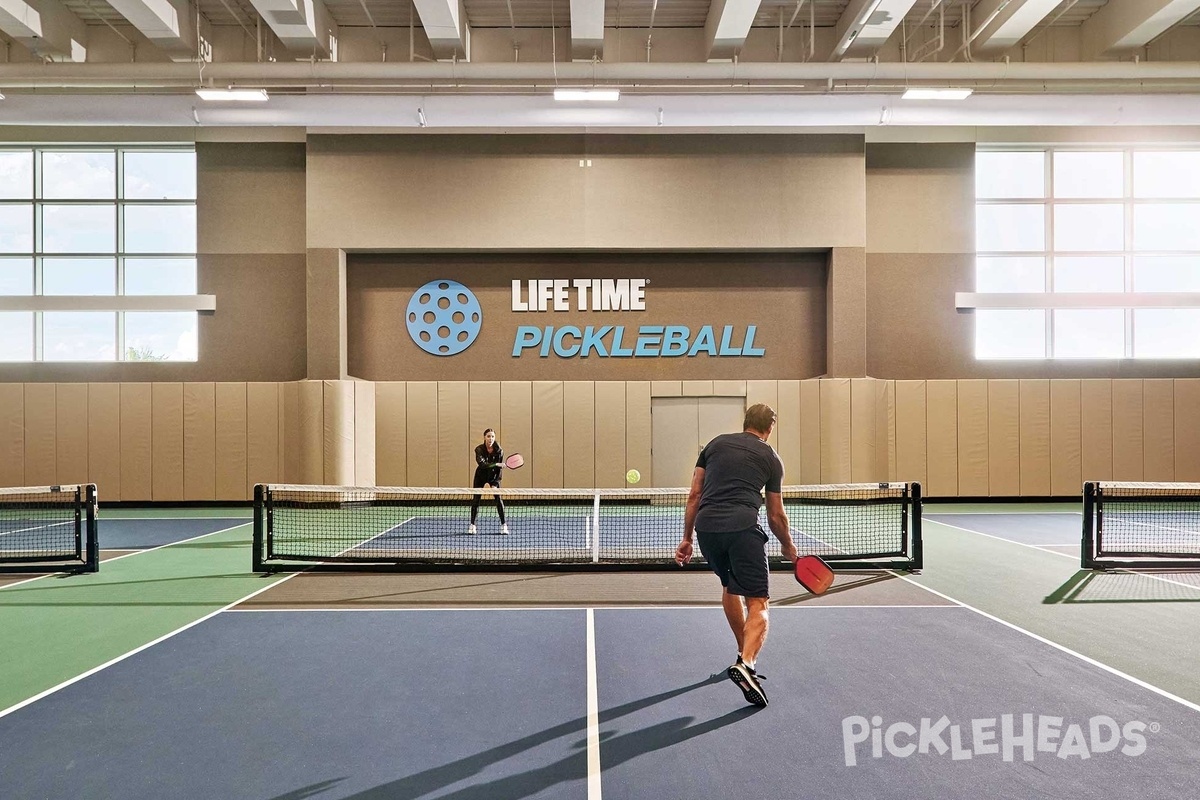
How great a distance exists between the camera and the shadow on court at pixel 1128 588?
703cm

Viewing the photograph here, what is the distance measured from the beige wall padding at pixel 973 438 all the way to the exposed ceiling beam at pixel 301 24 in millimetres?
15948

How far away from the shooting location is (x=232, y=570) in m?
8.61

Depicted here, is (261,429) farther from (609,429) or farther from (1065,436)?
(1065,436)

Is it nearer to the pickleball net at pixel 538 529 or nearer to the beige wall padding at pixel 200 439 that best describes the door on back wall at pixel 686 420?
the pickleball net at pixel 538 529

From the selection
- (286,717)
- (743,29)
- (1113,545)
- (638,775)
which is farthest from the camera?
(743,29)

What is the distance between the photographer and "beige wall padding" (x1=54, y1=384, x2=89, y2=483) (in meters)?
15.8

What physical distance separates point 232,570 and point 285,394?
8.16 m

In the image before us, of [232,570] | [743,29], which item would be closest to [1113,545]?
[743,29]

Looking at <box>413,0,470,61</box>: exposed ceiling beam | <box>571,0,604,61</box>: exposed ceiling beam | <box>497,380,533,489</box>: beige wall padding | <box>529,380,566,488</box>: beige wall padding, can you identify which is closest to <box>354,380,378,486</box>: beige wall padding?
<box>497,380,533,489</box>: beige wall padding

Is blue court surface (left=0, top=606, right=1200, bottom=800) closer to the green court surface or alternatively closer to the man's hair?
the green court surface

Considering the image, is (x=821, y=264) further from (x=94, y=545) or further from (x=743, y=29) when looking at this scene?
(x=94, y=545)

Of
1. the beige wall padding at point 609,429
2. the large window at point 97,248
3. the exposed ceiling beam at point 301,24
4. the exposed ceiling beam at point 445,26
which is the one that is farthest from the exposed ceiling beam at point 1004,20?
the large window at point 97,248

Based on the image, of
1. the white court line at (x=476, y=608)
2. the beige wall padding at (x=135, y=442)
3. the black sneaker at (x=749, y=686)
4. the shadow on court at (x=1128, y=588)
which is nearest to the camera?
the black sneaker at (x=749, y=686)

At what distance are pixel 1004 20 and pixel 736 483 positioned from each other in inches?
Answer: 504
